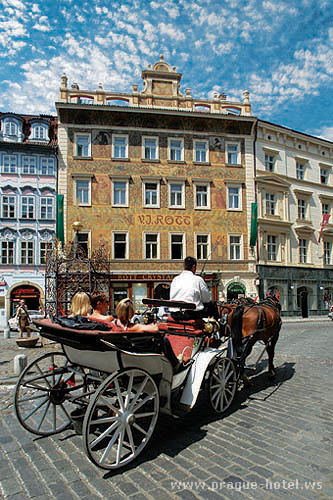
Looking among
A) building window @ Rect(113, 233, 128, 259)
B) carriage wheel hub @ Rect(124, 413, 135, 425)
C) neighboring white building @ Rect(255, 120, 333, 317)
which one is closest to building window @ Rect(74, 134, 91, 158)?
building window @ Rect(113, 233, 128, 259)

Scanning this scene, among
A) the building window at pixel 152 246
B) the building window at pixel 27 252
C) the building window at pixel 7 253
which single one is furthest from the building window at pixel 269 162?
the building window at pixel 7 253

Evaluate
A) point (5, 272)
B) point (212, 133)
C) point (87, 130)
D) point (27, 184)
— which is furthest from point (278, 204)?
point (5, 272)

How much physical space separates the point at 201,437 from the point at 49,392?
1.84 m

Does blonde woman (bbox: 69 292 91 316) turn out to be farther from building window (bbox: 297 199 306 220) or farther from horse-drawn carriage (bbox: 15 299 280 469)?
building window (bbox: 297 199 306 220)

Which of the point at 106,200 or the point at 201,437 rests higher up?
the point at 106,200

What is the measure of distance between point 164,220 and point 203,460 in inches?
820

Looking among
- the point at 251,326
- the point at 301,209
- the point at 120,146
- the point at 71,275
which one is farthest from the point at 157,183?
the point at 251,326

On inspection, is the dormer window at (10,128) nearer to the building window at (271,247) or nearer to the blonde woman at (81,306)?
the building window at (271,247)

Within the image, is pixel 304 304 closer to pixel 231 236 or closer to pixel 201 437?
pixel 231 236

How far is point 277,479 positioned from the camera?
9.74 ft

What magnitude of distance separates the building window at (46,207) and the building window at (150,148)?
7.63 m

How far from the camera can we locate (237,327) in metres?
5.77

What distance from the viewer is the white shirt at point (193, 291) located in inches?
180

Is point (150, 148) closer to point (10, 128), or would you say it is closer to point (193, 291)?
point (10, 128)
